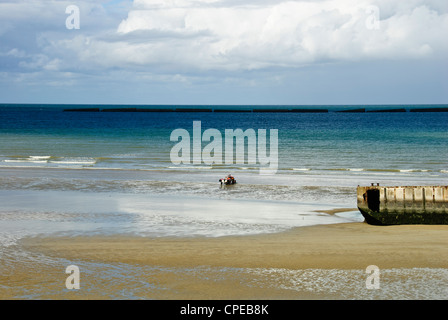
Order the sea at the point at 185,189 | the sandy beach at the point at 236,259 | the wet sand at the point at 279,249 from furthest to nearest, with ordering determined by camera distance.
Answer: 1. the sea at the point at 185,189
2. the wet sand at the point at 279,249
3. the sandy beach at the point at 236,259

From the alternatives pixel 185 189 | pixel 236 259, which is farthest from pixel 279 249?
pixel 185 189

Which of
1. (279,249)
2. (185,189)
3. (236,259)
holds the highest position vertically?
(185,189)

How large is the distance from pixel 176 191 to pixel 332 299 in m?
15.2

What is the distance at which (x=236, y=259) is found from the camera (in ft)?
40.7

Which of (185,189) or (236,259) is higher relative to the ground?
(185,189)

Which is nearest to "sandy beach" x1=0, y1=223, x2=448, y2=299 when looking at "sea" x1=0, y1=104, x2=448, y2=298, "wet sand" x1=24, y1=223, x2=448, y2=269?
"wet sand" x1=24, y1=223, x2=448, y2=269

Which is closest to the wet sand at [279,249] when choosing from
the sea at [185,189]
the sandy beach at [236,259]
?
the sandy beach at [236,259]

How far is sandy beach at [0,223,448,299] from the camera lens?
1030cm

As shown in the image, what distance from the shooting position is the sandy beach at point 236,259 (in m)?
10.3

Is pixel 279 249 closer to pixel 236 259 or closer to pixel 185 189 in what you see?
pixel 236 259

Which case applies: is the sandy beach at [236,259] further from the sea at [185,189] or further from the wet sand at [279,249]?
the sea at [185,189]

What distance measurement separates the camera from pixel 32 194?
905 inches
